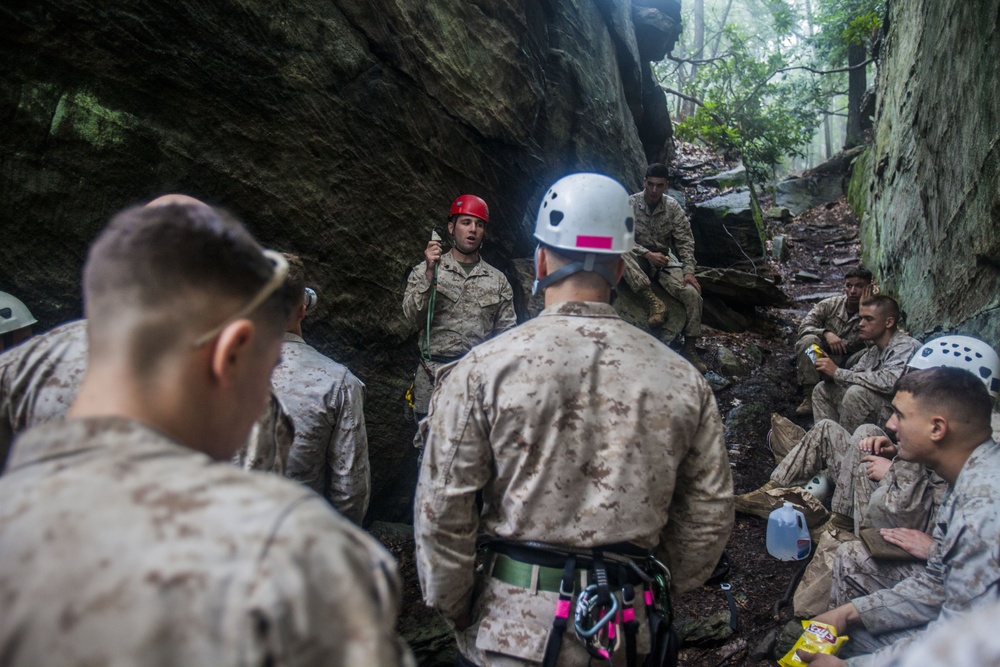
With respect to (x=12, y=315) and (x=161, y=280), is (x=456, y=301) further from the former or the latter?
(x=161, y=280)

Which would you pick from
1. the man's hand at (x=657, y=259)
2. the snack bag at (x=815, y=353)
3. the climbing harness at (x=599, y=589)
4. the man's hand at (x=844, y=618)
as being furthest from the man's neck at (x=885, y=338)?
the climbing harness at (x=599, y=589)

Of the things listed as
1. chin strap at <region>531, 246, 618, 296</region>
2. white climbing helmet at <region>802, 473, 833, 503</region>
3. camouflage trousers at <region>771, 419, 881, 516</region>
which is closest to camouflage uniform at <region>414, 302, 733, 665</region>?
chin strap at <region>531, 246, 618, 296</region>

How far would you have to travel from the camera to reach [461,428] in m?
2.26

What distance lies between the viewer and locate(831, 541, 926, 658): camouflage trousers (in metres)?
3.40

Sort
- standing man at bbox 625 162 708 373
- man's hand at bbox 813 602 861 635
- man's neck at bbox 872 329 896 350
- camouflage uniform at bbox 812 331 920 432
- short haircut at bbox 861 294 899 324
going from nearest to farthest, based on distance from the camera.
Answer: man's hand at bbox 813 602 861 635, camouflage uniform at bbox 812 331 920 432, short haircut at bbox 861 294 899 324, man's neck at bbox 872 329 896 350, standing man at bbox 625 162 708 373

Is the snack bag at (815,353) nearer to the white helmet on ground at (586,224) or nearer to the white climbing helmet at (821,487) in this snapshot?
the white climbing helmet at (821,487)

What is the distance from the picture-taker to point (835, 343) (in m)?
7.99

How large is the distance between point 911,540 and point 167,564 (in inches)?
167

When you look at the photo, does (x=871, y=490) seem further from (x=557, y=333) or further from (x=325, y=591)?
(x=325, y=591)

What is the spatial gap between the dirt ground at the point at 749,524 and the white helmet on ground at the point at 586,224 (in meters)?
3.34

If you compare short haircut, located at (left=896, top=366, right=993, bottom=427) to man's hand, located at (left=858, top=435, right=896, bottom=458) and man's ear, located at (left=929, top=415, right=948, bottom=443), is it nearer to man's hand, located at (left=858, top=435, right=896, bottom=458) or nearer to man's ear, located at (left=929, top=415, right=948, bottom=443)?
man's ear, located at (left=929, top=415, right=948, bottom=443)

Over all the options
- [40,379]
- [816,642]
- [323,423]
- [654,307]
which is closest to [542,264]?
[323,423]

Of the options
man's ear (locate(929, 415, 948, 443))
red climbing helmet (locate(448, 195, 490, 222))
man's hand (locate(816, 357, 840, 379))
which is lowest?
man's hand (locate(816, 357, 840, 379))

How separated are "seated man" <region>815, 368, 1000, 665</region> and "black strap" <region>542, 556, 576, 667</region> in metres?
1.66
